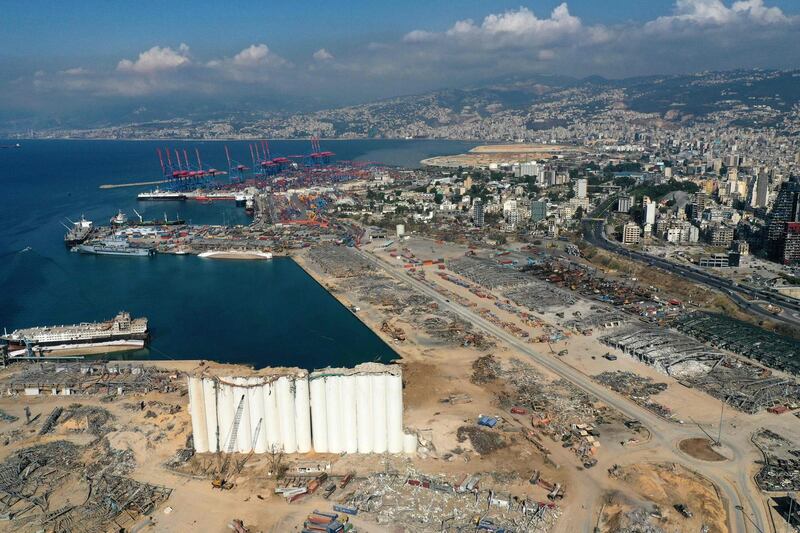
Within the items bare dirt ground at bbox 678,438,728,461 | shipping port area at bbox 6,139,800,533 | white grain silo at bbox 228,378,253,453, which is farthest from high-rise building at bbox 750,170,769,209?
white grain silo at bbox 228,378,253,453

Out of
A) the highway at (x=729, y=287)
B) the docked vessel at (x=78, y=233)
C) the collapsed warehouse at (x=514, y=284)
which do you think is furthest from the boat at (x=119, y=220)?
the highway at (x=729, y=287)

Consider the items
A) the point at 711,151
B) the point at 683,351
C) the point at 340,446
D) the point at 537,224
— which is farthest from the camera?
the point at 711,151

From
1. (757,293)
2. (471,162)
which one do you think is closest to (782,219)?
(757,293)

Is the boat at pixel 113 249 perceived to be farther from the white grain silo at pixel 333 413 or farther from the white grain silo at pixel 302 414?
the white grain silo at pixel 333 413

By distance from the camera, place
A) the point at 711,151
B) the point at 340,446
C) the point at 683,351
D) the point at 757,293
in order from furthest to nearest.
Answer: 1. the point at 711,151
2. the point at 757,293
3. the point at 683,351
4. the point at 340,446

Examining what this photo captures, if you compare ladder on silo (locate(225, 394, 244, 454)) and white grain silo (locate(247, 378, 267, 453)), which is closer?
white grain silo (locate(247, 378, 267, 453))

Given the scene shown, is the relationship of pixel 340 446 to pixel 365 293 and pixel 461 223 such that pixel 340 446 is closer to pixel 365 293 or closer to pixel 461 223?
pixel 365 293

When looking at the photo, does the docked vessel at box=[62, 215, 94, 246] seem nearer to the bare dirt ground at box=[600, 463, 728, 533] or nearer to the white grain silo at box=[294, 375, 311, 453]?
the white grain silo at box=[294, 375, 311, 453]
